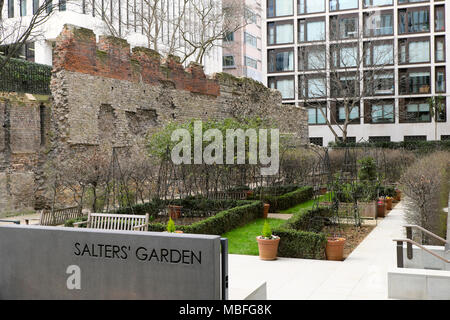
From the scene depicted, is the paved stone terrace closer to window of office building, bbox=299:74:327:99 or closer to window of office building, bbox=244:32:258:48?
window of office building, bbox=299:74:327:99

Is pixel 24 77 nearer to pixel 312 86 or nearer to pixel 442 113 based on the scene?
pixel 312 86

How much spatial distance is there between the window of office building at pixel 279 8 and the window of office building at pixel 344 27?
4.91 m

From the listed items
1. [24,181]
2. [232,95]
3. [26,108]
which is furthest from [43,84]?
[232,95]

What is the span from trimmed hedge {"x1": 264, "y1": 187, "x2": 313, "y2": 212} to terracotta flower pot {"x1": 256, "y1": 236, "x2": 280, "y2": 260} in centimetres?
690

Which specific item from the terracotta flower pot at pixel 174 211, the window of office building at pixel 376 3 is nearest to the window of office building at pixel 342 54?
the window of office building at pixel 376 3

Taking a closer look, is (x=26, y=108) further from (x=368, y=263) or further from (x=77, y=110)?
(x=368, y=263)

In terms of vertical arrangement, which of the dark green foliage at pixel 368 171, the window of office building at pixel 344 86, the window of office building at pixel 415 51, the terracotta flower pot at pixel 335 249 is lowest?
the terracotta flower pot at pixel 335 249

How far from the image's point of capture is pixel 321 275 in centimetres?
773

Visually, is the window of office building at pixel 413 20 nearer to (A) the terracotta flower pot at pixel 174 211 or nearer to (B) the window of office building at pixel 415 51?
(B) the window of office building at pixel 415 51

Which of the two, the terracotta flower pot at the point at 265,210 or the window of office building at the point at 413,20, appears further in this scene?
the window of office building at the point at 413,20

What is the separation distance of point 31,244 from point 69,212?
774 centimetres

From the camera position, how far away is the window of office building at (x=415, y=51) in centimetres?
4338

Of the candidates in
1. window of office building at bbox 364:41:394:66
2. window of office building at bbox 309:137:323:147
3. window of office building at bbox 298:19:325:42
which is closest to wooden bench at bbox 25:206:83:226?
window of office building at bbox 364:41:394:66

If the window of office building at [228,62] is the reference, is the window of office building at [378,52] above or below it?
below
